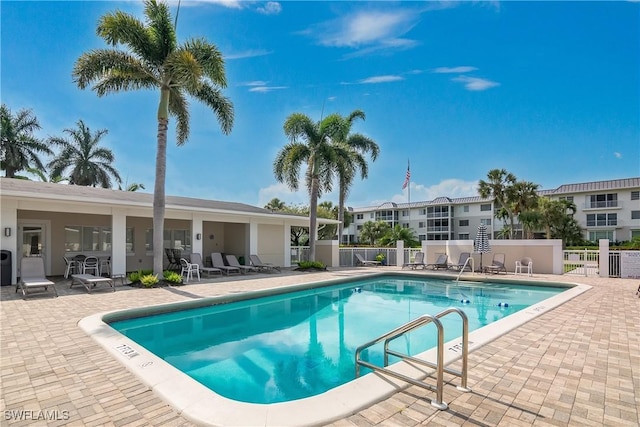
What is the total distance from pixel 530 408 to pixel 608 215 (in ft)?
152

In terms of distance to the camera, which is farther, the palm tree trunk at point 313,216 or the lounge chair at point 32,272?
the palm tree trunk at point 313,216

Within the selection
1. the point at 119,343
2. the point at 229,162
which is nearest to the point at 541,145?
the point at 229,162

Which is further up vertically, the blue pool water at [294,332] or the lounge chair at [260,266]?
the lounge chair at [260,266]

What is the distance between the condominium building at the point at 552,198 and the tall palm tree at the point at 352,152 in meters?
15.3

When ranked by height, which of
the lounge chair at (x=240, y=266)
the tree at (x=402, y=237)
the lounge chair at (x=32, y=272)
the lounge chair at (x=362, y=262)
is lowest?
the lounge chair at (x=362, y=262)

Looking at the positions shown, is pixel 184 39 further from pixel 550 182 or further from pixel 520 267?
pixel 550 182

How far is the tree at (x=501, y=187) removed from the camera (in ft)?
107

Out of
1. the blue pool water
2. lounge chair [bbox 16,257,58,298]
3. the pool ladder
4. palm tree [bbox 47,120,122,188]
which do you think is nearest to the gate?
the blue pool water

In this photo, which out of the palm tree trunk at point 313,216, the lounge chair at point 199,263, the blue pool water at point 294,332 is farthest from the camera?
the palm tree trunk at point 313,216

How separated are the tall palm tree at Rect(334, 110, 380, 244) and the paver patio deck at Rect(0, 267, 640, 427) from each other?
14.1 metres

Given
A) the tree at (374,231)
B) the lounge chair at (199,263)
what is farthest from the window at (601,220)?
the lounge chair at (199,263)

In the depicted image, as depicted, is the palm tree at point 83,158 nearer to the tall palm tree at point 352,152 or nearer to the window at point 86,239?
the window at point 86,239

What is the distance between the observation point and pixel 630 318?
7.31 m

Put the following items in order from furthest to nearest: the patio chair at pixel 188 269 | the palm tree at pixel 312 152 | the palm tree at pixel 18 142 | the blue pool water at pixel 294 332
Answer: the palm tree at pixel 18 142 → the palm tree at pixel 312 152 → the patio chair at pixel 188 269 → the blue pool water at pixel 294 332
